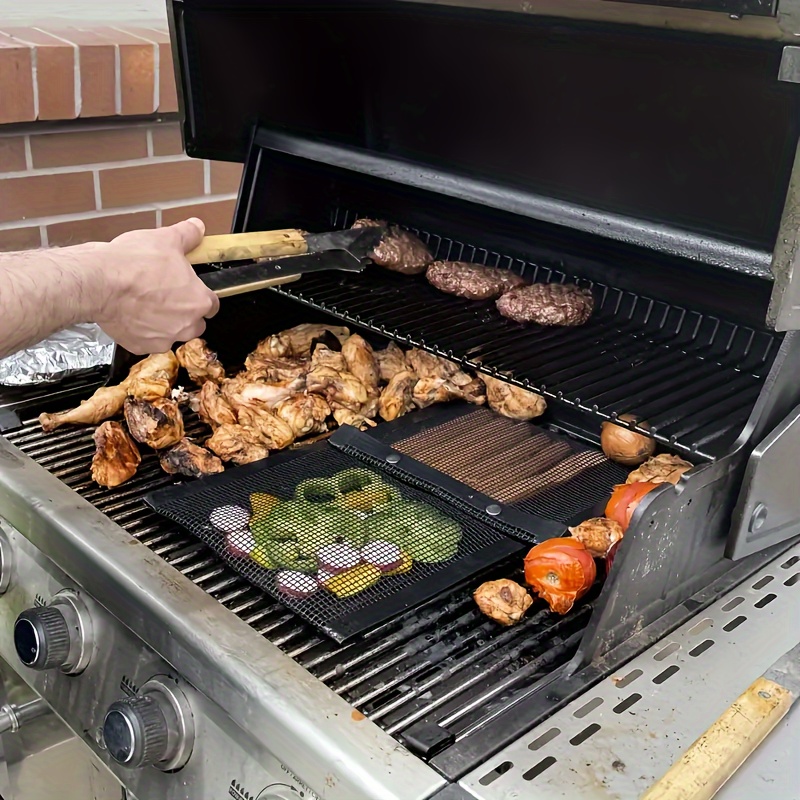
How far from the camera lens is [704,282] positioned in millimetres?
1451

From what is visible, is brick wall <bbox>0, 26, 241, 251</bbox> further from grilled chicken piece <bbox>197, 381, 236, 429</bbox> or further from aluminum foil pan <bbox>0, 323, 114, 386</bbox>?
grilled chicken piece <bbox>197, 381, 236, 429</bbox>

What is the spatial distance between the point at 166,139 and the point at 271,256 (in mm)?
1192

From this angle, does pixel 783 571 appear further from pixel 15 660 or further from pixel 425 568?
pixel 15 660

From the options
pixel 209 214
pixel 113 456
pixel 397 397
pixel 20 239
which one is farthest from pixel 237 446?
pixel 209 214

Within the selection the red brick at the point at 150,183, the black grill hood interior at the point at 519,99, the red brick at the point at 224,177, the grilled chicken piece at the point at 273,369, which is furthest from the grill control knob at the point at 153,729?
the red brick at the point at 224,177

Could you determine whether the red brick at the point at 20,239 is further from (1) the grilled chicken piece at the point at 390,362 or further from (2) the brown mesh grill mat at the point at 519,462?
(2) the brown mesh grill mat at the point at 519,462

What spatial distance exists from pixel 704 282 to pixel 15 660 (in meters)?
1.31

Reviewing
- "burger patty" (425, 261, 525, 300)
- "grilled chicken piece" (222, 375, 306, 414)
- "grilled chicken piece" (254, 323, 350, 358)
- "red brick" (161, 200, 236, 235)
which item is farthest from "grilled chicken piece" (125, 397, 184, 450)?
"red brick" (161, 200, 236, 235)

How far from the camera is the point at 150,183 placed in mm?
2543

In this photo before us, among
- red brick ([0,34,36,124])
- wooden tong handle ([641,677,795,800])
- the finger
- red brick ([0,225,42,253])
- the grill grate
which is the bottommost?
the grill grate

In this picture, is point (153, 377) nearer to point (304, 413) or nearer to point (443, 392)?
point (304, 413)

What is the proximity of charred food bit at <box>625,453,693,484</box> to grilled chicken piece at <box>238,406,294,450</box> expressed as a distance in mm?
600

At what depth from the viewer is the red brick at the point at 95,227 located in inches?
94.4

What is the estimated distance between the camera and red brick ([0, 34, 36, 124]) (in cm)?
213
